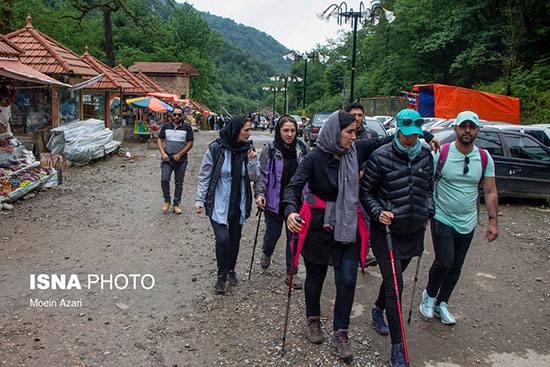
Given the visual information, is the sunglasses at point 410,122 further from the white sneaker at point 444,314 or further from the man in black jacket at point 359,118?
the white sneaker at point 444,314

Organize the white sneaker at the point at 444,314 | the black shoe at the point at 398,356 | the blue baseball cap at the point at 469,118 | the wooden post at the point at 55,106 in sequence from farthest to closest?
→ the wooden post at the point at 55,106
the white sneaker at the point at 444,314
the blue baseball cap at the point at 469,118
the black shoe at the point at 398,356

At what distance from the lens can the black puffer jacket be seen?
3.46 m

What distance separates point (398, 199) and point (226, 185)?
1.92m

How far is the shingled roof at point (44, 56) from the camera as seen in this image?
1374cm

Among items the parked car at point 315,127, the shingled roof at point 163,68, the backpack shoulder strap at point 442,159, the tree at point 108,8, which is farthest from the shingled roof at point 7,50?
the shingled roof at point 163,68

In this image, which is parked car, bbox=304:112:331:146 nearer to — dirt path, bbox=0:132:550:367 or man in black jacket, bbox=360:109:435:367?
dirt path, bbox=0:132:550:367

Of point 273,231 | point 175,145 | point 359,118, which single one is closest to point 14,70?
point 175,145

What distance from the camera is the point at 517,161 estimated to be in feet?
30.9

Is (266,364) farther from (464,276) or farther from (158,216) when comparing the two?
(158,216)

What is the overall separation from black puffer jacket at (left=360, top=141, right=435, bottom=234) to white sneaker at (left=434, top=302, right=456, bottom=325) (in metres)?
1.21

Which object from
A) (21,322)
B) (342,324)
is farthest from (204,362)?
(21,322)

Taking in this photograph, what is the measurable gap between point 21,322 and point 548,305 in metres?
5.35

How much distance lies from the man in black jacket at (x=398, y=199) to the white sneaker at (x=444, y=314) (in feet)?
3.34

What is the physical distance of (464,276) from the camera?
5496mm
